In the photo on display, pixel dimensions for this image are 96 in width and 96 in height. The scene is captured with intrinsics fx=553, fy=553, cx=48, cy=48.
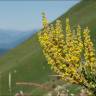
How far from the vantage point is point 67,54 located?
53.5 feet

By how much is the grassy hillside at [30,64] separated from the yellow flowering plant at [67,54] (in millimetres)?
30014

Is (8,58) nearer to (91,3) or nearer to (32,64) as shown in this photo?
(32,64)

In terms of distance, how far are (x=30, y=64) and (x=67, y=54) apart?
2205 inches

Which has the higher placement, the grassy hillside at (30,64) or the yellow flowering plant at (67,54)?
the grassy hillside at (30,64)

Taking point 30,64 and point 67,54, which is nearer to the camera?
point 67,54

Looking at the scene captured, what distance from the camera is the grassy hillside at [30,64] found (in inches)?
2428

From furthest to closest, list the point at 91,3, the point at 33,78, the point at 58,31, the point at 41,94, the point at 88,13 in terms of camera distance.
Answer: the point at 91,3, the point at 88,13, the point at 33,78, the point at 41,94, the point at 58,31

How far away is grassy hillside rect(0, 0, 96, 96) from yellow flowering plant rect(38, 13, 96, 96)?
3001 centimetres

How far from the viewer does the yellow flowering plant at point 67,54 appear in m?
16.2

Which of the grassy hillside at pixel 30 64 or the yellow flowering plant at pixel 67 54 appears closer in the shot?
the yellow flowering plant at pixel 67 54

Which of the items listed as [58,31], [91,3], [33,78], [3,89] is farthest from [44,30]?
[91,3]

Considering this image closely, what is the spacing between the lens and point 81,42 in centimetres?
1670

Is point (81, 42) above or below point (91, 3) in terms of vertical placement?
below

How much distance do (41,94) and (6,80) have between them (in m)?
16.6
